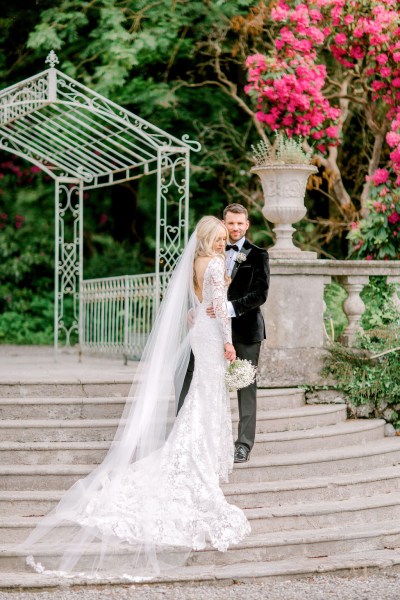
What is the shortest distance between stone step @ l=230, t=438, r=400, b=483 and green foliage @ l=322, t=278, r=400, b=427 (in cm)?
68

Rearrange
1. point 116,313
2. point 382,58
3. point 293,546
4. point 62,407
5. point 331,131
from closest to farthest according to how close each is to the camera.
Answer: point 293,546 → point 62,407 → point 116,313 → point 382,58 → point 331,131

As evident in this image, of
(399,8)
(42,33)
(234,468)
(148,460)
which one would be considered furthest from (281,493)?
(42,33)

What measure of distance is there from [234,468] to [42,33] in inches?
327

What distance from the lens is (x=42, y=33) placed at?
1355 cm

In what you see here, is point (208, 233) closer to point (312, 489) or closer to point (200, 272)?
point (200, 272)

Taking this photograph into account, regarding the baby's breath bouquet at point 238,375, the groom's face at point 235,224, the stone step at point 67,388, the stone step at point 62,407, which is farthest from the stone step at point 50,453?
the groom's face at point 235,224

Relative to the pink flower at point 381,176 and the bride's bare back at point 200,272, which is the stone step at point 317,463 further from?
the pink flower at point 381,176

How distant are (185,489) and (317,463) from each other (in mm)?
1328

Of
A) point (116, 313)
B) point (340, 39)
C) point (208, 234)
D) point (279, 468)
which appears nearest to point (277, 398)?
point (279, 468)

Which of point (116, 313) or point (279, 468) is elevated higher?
point (116, 313)

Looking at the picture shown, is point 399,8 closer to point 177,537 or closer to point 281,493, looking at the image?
point 281,493

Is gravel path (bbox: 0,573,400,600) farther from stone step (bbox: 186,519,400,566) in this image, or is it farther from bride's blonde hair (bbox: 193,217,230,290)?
bride's blonde hair (bbox: 193,217,230,290)

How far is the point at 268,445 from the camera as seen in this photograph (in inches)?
300

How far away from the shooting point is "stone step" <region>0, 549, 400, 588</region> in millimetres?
5887
